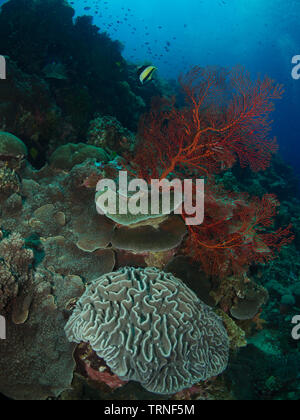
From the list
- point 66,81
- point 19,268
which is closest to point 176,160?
point 19,268

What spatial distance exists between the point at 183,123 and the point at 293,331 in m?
5.40

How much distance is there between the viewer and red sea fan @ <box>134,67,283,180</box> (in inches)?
149

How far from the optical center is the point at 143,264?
404 centimetres

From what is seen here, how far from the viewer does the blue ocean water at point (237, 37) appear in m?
46.0

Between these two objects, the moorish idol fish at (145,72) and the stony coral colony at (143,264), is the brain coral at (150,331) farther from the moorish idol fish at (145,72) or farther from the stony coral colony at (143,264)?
the moorish idol fish at (145,72)

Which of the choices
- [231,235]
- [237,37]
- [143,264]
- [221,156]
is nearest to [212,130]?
[221,156]

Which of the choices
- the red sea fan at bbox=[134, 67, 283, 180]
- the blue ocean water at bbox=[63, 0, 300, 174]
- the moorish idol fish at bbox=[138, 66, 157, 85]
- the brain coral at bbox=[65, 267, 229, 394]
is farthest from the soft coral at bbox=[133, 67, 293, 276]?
the blue ocean water at bbox=[63, 0, 300, 174]

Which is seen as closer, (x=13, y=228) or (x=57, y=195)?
(x=13, y=228)

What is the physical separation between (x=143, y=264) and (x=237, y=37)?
9544cm

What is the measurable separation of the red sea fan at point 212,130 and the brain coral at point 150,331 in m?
1.82

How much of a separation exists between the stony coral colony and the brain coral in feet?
0.05
